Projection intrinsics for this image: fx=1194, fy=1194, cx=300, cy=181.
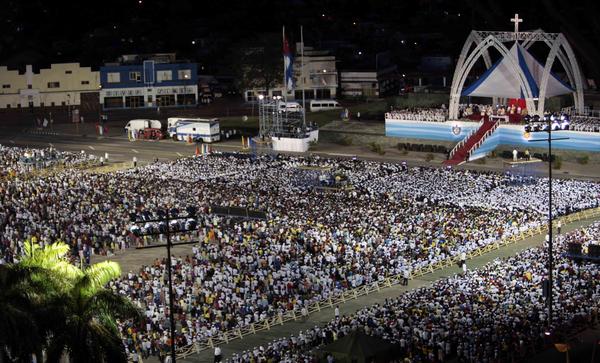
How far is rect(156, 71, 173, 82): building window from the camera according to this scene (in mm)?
107700

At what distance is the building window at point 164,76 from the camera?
10770 cm

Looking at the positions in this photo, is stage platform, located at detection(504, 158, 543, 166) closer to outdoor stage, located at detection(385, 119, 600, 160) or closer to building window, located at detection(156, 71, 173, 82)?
outdoor stage, located at detection(385, 119, 600, 160)

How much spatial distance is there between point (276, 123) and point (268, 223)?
2695 centimetres

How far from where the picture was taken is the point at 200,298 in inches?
1606

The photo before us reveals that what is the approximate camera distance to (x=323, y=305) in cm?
4153

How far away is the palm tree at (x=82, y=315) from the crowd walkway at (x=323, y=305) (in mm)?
8397

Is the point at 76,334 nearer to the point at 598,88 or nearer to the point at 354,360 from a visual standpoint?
the point at 354,360

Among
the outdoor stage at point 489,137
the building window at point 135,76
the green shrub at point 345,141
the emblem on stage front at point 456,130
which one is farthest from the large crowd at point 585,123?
the building window at point 135,76

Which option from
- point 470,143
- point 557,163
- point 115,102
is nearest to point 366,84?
point 115,102

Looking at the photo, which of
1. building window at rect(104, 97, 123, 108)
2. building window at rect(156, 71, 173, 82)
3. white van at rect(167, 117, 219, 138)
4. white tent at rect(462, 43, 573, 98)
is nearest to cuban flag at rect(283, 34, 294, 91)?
white van at rect(167, 117, 219, 138)

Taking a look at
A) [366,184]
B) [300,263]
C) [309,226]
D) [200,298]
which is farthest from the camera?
[366,184]

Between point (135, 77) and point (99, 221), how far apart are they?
178 feet

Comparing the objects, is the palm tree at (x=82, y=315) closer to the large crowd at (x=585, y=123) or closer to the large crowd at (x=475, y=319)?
the large crowd at (x=475, y=319)

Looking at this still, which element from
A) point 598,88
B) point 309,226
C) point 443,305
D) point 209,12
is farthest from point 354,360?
point 209,12
